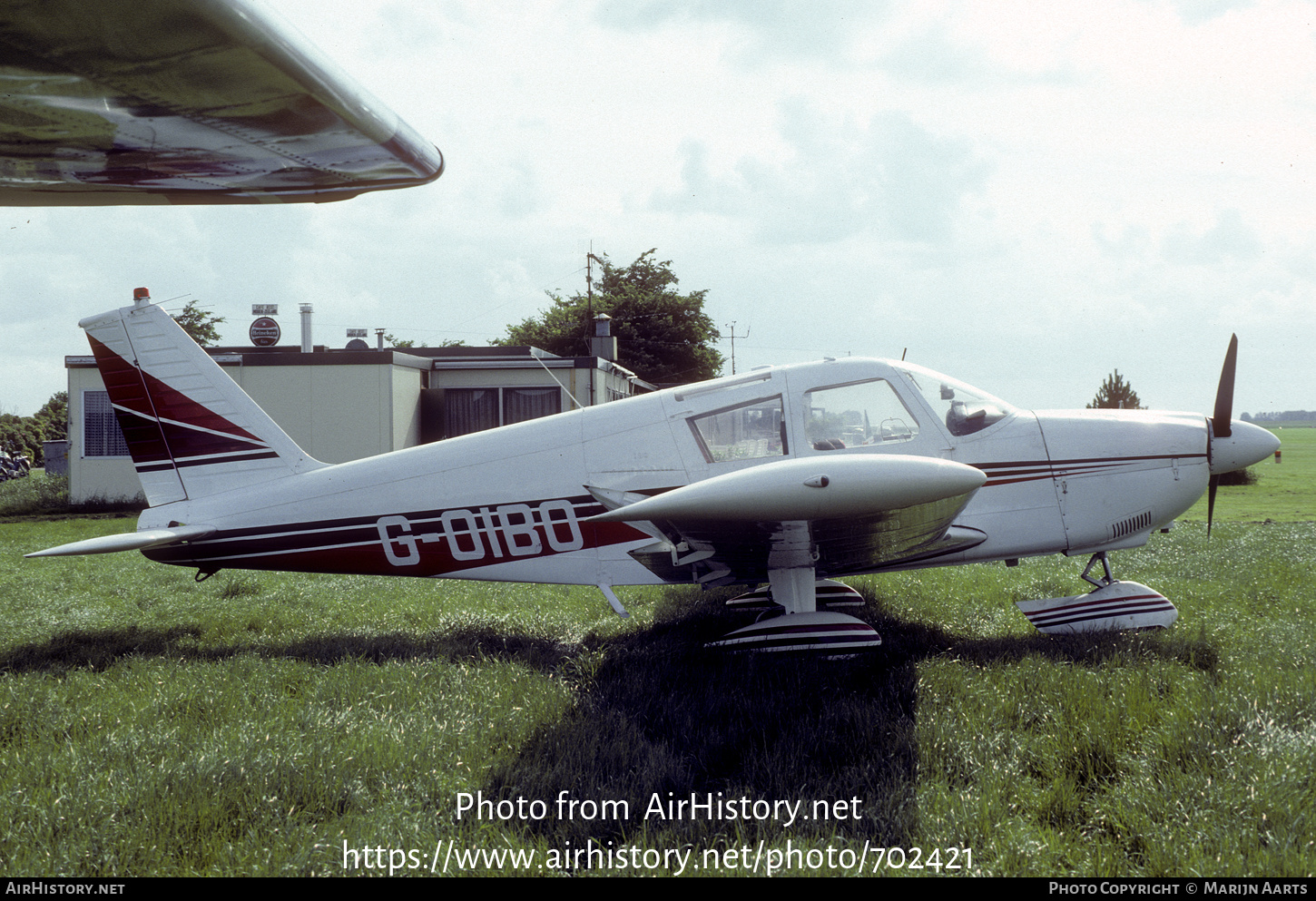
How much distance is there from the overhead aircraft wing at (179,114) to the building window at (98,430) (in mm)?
18605

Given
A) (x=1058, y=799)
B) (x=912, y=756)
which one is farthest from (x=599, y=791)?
(x=1058, y=799)

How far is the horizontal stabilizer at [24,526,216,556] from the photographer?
4082 millimetres

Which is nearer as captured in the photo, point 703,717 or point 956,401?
point 703,717

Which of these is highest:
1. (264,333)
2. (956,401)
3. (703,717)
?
(264,333)

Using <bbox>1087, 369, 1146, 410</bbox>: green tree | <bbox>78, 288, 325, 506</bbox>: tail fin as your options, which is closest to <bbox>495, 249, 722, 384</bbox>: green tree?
<bbox>1087, 369, 1146, 410</bbox>: green tree

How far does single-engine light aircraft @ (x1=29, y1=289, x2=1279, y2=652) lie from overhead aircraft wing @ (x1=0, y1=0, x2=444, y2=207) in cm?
297

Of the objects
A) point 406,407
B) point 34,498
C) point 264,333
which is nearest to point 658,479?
point 406,407

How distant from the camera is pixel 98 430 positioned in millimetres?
16578

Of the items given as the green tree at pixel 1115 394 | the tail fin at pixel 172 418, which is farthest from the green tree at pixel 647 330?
the tail fin at pixel 172 418

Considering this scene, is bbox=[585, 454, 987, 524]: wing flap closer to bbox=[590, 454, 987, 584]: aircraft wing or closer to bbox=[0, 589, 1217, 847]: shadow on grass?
bbox=[590, 454, 987, 584]: aircraft wing

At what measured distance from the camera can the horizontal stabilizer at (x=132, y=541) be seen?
408cm

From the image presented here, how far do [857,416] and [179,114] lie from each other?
4.04 m

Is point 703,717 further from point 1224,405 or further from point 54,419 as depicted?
point 54,419

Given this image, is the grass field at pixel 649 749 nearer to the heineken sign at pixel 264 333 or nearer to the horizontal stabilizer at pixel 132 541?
the horizontal stabilizer at pixel 132 541
